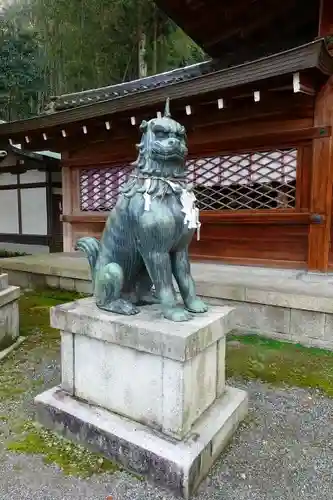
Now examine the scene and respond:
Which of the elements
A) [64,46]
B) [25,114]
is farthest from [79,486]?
[25,114]

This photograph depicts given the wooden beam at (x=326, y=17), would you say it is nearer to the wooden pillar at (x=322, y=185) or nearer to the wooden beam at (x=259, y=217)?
the wooden pillar at (x=322, y=185)

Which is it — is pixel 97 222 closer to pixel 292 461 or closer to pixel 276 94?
pixel 276 94

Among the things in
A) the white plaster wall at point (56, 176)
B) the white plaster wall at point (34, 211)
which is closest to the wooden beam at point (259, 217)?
the white plaster wall at point (56, 176)

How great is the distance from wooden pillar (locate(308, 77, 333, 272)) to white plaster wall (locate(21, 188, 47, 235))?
27.9 ft

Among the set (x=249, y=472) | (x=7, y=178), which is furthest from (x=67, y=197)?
(x=249, y=472)

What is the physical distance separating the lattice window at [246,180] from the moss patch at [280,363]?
2397mm

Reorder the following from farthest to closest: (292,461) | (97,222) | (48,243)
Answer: (48,243)
(97,222)
(292,461)

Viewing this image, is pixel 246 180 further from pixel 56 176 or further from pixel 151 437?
pixel 56 176

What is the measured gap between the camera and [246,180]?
5453 millimetres

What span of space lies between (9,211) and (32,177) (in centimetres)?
164

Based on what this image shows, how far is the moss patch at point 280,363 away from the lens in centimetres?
288

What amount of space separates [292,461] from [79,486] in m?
1.17

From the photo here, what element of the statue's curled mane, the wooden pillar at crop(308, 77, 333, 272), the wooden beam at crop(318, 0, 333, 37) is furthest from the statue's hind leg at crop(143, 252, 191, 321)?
the wooden beam at crop(318, 0, 333, 37)

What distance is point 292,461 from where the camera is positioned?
1925mm
